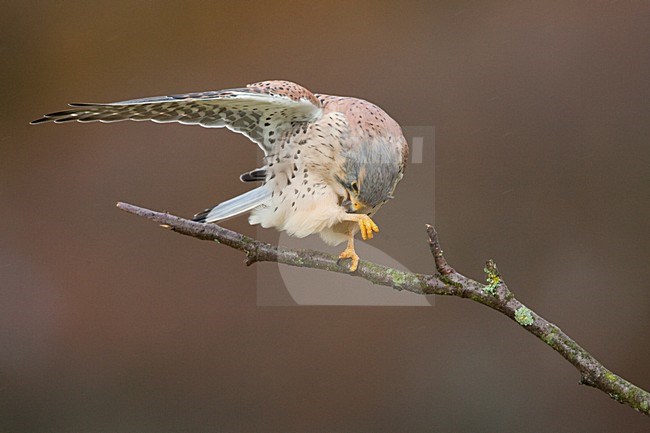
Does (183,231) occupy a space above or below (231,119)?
below

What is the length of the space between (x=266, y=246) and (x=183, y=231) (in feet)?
0.50

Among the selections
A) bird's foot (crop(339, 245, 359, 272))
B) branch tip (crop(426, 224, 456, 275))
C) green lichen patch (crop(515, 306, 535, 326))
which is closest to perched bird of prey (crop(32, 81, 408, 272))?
bird's foot (crop(339, 245, 359, 272))

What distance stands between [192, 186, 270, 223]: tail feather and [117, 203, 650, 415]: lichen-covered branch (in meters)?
0.21

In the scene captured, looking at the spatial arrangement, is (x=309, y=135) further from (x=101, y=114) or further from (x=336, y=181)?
(x=101, y=114)

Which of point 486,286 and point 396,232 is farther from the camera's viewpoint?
point 396,232

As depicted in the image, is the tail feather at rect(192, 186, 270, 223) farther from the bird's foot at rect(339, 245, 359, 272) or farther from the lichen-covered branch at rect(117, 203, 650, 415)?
the bird's foot at rect(339, 245, 359, 272)

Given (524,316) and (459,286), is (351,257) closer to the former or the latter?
(459,286)

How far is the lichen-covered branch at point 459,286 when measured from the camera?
48.1 inches

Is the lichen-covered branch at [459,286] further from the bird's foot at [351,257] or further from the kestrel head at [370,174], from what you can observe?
the kestrel head at [370,174]

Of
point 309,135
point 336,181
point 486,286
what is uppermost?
point 309,135

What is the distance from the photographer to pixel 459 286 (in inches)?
50.2

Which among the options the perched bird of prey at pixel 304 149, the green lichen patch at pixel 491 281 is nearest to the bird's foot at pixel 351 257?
the perched bird of prey at pixel 304 149

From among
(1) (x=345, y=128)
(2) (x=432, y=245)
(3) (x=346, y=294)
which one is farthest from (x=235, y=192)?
(2) (x=432, y=245)

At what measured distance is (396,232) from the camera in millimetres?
2883
